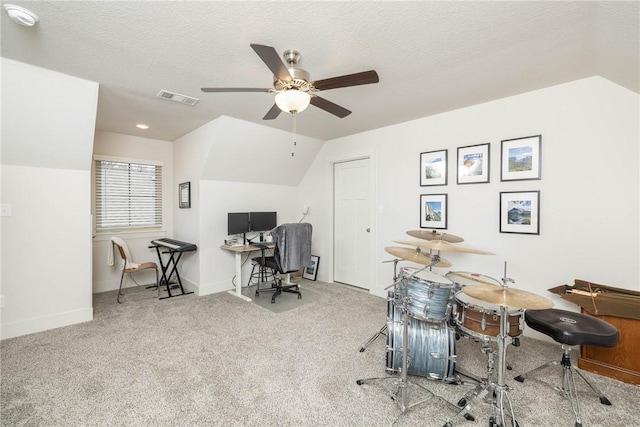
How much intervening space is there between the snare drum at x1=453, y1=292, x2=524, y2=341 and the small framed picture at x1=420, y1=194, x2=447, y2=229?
65.9 inches

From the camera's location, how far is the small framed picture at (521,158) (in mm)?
2707

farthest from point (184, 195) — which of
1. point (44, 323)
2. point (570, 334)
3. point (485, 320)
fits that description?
point (570, 334)

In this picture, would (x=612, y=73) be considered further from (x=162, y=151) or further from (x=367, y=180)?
(x=162, y=151)

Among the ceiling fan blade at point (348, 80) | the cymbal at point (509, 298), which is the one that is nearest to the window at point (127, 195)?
the ceiling fan blade at point (348, 80)

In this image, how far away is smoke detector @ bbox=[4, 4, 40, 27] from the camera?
157 cm

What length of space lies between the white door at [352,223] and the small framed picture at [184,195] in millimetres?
2376

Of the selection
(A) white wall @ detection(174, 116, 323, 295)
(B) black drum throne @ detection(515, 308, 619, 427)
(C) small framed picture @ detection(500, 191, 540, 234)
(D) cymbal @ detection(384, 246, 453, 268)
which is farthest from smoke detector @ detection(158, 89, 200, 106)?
(B) black drum throne @ detection(515, 308, 619, 427)

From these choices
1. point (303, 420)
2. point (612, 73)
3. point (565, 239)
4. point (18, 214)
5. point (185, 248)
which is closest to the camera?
point (303, 420)

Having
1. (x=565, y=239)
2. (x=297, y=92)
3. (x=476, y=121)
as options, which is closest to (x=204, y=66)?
(x=297, y=92)

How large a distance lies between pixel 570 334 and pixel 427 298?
3.09 ft

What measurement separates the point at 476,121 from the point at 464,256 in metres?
1.56

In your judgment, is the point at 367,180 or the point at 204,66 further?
the point at 367,180

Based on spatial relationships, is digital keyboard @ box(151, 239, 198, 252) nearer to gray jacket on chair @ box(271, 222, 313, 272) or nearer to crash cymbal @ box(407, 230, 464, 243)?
gray jacket on chair @ box(271, 222, 313, 272)

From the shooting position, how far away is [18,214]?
277cm
